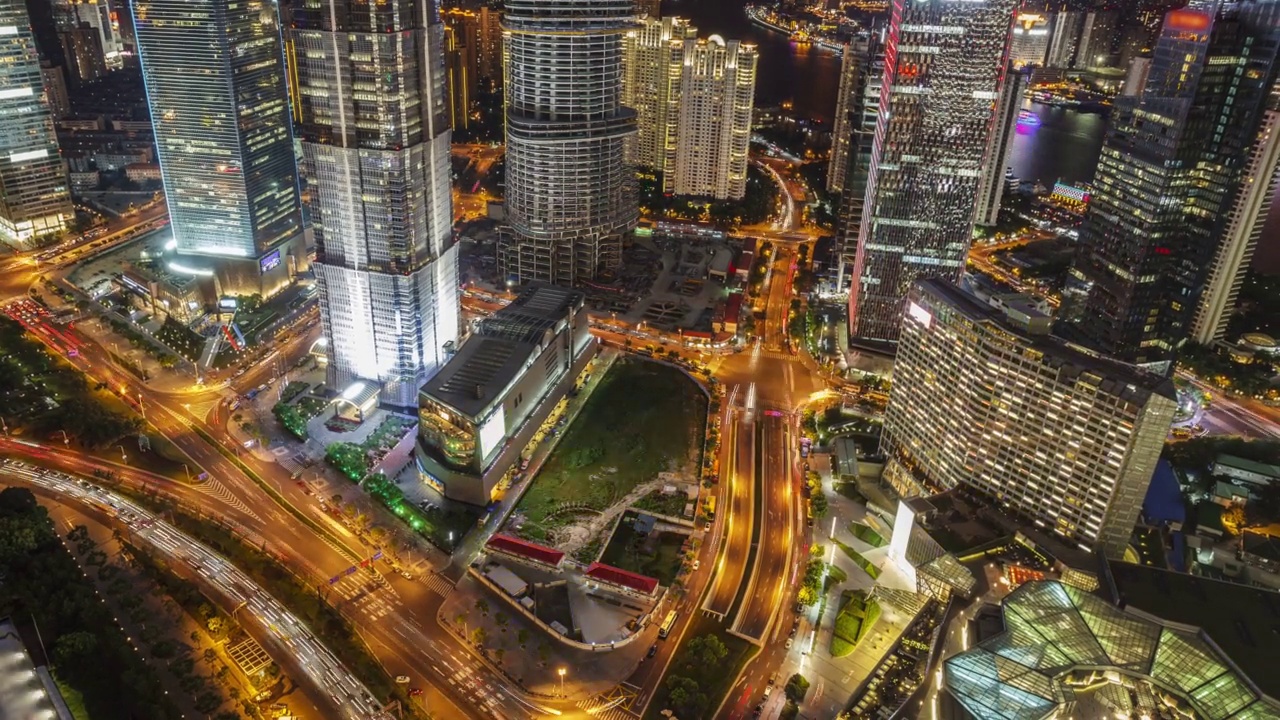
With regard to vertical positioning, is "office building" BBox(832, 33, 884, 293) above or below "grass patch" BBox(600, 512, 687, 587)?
above

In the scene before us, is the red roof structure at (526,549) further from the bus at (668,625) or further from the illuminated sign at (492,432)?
the bus at (668,625)

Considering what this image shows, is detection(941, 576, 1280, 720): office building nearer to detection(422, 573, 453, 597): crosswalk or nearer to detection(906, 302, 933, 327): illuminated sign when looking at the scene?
detection(906, 302, 933, 327): illuminated sign

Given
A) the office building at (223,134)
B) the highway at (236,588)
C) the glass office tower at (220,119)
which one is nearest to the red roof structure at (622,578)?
→ the highway at (236,588)

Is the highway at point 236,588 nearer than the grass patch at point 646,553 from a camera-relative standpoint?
Yes

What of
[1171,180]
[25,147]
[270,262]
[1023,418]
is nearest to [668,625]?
[1023,418]

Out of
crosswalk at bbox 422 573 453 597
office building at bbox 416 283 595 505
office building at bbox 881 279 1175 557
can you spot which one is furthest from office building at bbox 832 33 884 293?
crosswalk at bbox 422 573 453 597

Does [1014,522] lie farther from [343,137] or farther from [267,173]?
[267,173]
